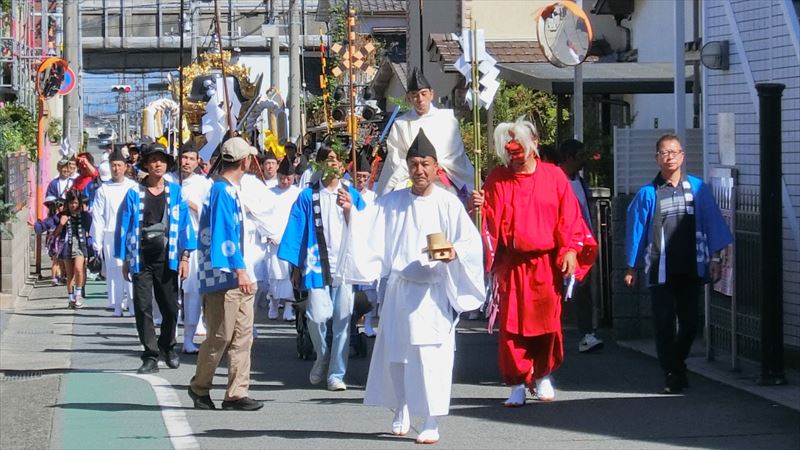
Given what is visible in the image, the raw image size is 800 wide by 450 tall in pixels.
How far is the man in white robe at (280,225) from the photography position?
14320 millimetres

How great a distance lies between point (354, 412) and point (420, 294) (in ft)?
4.97

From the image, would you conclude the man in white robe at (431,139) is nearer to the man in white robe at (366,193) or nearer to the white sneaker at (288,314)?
the man in white robe at (366,193)

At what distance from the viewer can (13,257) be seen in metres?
18.5

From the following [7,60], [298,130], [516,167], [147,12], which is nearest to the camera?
[516,167]

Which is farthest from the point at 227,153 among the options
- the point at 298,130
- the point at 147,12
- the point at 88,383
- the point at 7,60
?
the point at 147,12

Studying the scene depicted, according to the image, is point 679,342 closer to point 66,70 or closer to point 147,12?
point 66,70

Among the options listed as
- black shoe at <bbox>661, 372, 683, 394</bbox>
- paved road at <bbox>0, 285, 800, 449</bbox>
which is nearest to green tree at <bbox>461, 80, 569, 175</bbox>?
paved road at <bbox>0, 285, 800, 449</bbox>

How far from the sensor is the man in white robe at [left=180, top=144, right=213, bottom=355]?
1333 centimetres

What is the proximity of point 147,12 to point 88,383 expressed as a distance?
50033 mm

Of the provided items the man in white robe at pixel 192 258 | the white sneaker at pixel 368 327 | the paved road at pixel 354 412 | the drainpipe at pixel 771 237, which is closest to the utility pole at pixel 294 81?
the white sneaker at pixel 368 327

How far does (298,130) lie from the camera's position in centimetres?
3038

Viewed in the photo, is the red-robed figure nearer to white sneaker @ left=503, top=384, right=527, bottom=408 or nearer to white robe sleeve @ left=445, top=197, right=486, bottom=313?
white sneaker @ left=503, top=384, right=527, bottom=408

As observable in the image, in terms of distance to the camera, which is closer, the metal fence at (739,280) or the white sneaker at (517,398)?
the white sneaker at (517,398)

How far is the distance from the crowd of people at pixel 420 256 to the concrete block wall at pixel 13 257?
220 inches
